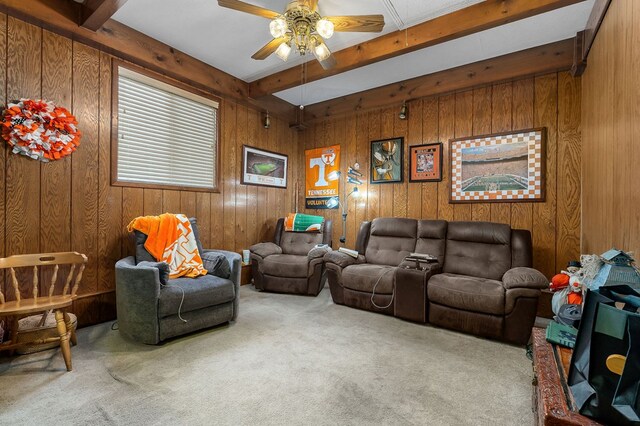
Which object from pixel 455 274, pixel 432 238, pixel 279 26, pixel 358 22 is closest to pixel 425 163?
pixel 432 238

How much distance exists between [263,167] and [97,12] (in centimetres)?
254

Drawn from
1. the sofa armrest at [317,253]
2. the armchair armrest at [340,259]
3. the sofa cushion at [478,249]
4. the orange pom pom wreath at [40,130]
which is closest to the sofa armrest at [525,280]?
the sofa cushion at [478,249]

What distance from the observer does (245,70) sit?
150 inches

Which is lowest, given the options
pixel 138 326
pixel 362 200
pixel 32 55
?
pixel 138 326

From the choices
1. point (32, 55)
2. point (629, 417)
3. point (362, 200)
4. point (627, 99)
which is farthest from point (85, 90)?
Result: point (627, 99)

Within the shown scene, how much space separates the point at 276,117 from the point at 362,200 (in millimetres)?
1954

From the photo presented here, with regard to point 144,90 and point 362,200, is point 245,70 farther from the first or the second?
point 362,200

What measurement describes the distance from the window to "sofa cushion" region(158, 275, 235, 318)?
4.25ft

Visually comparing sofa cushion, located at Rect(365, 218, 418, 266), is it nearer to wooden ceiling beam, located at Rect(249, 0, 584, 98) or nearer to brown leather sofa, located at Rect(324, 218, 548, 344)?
brown leather sofa, located at Rect(324, 218, 548, 344)

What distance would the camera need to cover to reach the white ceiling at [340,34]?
2.54 meters

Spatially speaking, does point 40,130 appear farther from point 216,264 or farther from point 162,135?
point 216,264

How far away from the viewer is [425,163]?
3.95 meters

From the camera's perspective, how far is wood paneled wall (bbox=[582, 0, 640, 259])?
1.58 metres

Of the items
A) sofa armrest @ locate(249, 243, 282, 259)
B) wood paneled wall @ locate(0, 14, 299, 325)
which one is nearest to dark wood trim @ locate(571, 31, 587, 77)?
sofa armrest @ locate(249, 243, 282, 259)
